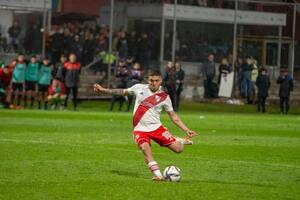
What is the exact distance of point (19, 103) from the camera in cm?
3975

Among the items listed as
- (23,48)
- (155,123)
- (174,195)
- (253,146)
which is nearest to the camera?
(174,195)

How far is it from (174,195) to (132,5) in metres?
33.9

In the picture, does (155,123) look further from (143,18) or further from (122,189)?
(143,18)

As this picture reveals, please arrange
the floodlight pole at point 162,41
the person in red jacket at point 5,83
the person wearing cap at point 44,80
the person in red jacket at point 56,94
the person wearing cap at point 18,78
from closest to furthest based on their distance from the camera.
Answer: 1. the person in red jacket at point 5,83
2. the person in red jacket at point 56,94
3. the person wearing cap at point 18,78
4. the person wearing cap at point 44,80
5. the floodlight pole at point 162,41

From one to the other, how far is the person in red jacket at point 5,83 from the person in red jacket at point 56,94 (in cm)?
169

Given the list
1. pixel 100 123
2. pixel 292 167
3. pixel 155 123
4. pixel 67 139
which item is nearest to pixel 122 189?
pixel 155 123

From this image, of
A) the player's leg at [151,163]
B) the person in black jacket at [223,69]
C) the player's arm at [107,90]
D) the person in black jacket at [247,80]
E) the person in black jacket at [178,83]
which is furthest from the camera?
the person in black jacket at [247,80]

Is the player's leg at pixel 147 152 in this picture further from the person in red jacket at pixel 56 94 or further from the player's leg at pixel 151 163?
the person in red jacket at pixel 56 94

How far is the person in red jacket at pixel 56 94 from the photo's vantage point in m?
38.4

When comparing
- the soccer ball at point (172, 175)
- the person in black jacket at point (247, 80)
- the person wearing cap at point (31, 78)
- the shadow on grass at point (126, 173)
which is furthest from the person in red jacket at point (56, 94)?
the soccer ball at point (172, 175)

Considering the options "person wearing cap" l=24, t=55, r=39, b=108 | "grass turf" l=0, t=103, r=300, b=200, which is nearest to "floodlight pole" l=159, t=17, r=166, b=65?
"person wearing cap" l=24, t=55, r=39, b=108

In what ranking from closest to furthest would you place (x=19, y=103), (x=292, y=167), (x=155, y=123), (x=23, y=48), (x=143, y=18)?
(x=155, y=123) → (x=292, y=167) → (x=19, y=103) → (x=23, y=48) → (x=143, y=18)

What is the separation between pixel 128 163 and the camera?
16.8 m

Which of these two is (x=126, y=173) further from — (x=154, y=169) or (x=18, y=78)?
(x=18, y=78)
